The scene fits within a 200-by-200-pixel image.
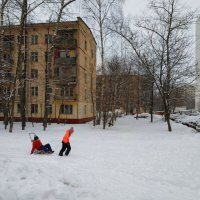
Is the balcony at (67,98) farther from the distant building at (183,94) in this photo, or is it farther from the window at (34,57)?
the distant building at (183,94)

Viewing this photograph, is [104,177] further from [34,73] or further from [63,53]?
[34,73]

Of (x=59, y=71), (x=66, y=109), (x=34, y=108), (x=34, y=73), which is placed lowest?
(x=66, y=109)

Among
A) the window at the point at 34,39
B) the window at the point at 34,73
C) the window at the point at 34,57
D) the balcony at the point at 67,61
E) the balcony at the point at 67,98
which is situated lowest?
the balcony at the point at 67,98

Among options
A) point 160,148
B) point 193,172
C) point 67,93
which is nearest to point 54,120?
point 67,93

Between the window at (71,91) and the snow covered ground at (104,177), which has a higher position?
the window at (71,91)

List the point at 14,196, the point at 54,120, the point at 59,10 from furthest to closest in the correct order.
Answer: the point at 54,120 → the point at 59,10 → the point at 14,196

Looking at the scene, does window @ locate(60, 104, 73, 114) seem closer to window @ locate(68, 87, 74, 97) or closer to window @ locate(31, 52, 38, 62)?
window @ locate(68, 87, 74, 97)

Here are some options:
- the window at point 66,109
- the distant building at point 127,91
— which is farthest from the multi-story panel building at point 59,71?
the distant building at point 127,91

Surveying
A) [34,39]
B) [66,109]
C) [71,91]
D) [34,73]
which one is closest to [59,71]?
[71,91]

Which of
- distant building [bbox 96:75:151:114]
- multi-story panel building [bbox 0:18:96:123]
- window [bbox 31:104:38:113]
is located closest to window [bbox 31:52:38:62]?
multi-story panel building [bbox 0:18:96:123]

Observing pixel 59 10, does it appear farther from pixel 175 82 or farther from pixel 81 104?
Answer: pixel 81 104

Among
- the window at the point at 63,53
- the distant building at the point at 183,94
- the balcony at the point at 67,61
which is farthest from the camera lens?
the window at the point at 63,53

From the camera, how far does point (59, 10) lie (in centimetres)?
2273

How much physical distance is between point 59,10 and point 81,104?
661 inches
